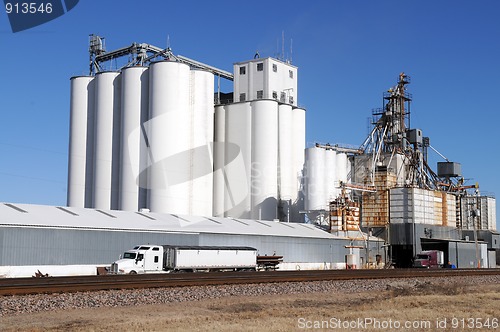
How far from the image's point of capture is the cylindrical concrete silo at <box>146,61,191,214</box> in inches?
2950

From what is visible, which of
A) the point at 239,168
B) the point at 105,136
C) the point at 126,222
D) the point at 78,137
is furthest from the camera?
the point at 239,168

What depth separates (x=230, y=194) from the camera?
84562 mm

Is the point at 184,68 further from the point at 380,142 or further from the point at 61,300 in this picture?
the point at 61,300

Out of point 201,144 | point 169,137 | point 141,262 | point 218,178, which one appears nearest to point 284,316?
point 141,262

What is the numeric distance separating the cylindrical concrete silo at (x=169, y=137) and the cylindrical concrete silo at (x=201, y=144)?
97cm

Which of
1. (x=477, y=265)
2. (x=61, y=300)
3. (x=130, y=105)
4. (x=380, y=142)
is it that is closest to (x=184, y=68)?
(x=130, y=105)

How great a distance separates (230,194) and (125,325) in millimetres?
65842

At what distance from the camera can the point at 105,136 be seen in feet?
265

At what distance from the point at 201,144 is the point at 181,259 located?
32090 mm

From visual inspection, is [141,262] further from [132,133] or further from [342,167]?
[342,167]

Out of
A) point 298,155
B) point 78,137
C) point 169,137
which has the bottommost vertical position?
point 169,137

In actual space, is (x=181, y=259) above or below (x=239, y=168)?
below

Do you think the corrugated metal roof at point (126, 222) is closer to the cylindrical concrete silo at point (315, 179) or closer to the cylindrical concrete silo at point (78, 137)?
the cylindrical concrete silo at point (315, 179)

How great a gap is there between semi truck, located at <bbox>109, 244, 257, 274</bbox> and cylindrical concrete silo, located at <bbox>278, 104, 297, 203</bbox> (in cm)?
3302
